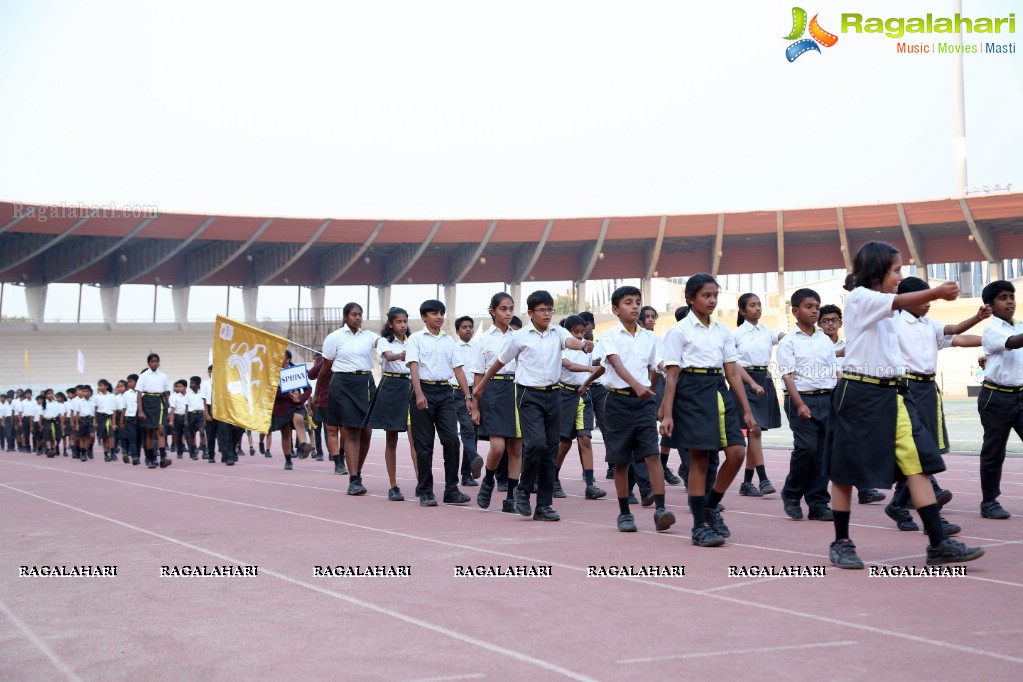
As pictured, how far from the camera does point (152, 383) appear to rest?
17.6 m

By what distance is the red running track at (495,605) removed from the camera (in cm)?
407

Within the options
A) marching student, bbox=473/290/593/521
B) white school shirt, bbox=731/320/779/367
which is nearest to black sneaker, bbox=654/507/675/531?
marching student, bbox=473/290/593/521

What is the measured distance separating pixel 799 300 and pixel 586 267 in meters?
41.9

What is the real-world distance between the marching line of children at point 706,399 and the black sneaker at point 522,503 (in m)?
0.02

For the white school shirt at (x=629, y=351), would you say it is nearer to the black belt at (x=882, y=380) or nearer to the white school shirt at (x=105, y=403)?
the black belt at (x=882, y=380)

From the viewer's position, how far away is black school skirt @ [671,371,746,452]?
7.00 m

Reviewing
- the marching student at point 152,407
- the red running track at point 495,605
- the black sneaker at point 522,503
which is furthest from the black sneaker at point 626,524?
the marching student at point 152,407

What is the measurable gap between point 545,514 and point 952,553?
11.5ft

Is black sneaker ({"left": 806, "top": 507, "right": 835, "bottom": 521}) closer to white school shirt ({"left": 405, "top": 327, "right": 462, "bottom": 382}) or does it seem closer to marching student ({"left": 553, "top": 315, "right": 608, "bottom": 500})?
marching student ({"left": 553, "top": 315, "right": 608, "bottom": 500})

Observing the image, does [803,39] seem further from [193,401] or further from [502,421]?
[502,421]

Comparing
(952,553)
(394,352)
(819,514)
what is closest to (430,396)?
(394,352)

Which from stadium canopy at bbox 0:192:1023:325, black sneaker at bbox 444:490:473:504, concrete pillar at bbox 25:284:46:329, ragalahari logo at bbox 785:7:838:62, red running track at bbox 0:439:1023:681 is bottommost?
red running track at bbox 0:439:1023:681

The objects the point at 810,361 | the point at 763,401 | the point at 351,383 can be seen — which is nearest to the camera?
the point at 810,361

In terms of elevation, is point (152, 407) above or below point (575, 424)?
above
